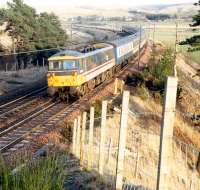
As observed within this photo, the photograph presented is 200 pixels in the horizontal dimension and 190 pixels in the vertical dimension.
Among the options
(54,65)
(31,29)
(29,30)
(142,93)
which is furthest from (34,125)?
(31,29)

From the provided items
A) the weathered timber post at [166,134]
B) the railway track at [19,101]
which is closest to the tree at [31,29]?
the railway track at [19,101]

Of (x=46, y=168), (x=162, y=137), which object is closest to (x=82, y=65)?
(x=46, y=168)

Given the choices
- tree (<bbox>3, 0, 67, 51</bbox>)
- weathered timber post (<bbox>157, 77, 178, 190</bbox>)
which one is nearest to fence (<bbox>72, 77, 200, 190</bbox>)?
weathered timber post (<bbox>157, 77, 178, 190</bbox>)

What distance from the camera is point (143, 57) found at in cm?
6212

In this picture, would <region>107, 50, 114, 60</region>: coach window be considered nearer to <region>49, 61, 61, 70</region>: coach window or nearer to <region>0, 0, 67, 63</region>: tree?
<region>49, 61, 61, 70</region>: coach window

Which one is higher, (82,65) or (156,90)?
(82,65)

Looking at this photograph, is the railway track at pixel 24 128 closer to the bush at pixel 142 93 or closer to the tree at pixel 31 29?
the bush at pixel 142 93

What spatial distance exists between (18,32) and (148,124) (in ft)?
117

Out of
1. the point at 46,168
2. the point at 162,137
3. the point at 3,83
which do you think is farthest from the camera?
the point at 3,83

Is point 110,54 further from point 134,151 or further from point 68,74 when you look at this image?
point 134,151

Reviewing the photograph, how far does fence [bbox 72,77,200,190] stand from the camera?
6.02m

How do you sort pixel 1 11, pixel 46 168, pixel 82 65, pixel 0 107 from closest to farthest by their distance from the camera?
pixel 46 168, pixel 0 107, pixel 82 65, pixel 1 11

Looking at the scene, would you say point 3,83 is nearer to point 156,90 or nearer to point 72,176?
point 156,90

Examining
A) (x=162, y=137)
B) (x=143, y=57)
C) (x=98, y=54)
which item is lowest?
(x=143, y=57)
